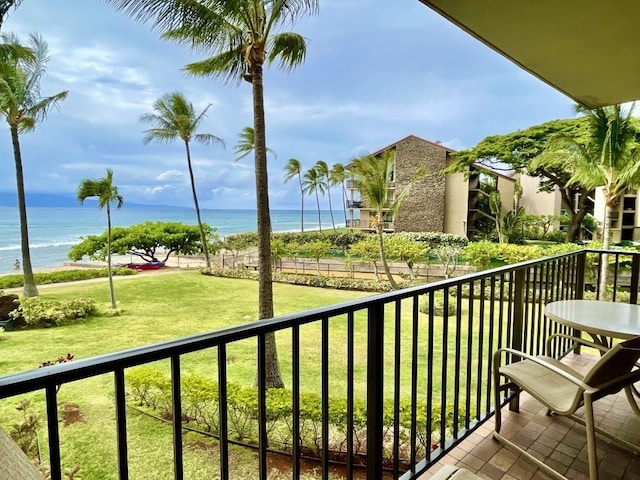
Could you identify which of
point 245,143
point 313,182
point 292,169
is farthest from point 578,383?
point 313,182

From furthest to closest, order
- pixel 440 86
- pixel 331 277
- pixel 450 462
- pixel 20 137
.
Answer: pixel 440 86 → pixel 331 277 → pixel 20 137 → pixel 450 462

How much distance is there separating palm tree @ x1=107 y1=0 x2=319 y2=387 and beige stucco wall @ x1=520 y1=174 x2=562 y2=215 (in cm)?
2090

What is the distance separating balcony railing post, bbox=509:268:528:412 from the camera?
80.0 inches

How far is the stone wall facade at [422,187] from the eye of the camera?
20.0 m

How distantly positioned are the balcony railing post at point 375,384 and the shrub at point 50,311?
11317 mm

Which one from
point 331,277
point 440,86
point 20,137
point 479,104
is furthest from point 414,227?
point 479,104

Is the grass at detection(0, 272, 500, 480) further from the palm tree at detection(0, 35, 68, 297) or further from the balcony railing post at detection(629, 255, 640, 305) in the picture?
the palm tree at detection(0, 35, 68, 297)

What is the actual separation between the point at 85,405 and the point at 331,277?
9.62 meters

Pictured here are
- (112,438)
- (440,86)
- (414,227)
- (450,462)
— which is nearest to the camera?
(450,462)

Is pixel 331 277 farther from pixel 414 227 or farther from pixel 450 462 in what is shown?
pixel 450 462

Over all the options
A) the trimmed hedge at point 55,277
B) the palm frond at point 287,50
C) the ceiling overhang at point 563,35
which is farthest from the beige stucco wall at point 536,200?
the trimmed hedge at point 55,277

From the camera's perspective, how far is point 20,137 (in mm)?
Answer: 10195

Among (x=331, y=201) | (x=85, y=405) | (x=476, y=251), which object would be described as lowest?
(x=85, y=405)

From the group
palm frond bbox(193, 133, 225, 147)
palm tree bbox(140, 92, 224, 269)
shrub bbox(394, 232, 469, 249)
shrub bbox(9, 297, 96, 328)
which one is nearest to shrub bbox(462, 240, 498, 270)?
shrub bbox(394, 232, 469, 249)
